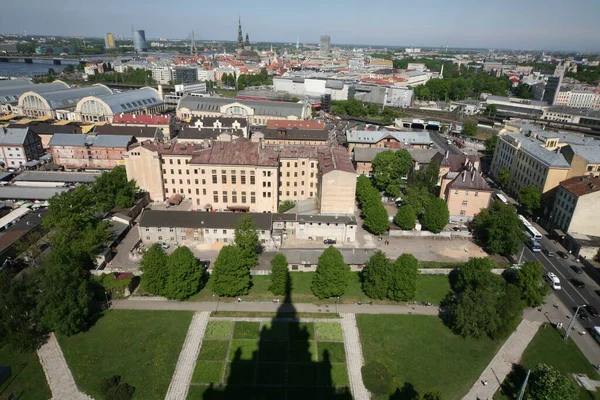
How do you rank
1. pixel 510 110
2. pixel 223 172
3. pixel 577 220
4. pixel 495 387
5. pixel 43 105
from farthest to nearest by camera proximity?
pixel 510 110, pixel 43 105, pixel 223 172, pixel 577 220, pixel 495 387

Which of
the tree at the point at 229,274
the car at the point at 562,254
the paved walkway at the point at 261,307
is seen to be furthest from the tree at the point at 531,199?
the tree at the point at 229,274

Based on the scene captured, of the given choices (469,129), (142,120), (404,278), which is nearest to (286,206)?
(404,278)

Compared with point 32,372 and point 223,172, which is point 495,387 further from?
point 223,172

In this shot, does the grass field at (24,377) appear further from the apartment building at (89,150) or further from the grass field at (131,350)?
the apartment building at (89,150)

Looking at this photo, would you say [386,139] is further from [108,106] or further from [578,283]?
[108,106]

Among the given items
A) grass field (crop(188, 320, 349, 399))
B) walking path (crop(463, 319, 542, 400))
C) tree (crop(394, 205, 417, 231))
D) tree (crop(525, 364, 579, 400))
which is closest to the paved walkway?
grass field (crop(188, 320, 349, 399))

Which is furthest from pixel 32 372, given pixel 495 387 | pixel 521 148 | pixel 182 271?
pixel 521 148

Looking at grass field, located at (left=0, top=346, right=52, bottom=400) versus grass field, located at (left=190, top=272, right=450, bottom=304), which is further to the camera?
grass field, located at (left=190, top=272, right=450, bottom=304)

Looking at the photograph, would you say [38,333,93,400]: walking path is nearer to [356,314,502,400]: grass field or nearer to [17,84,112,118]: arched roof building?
[356,314,502,400]: grass field
